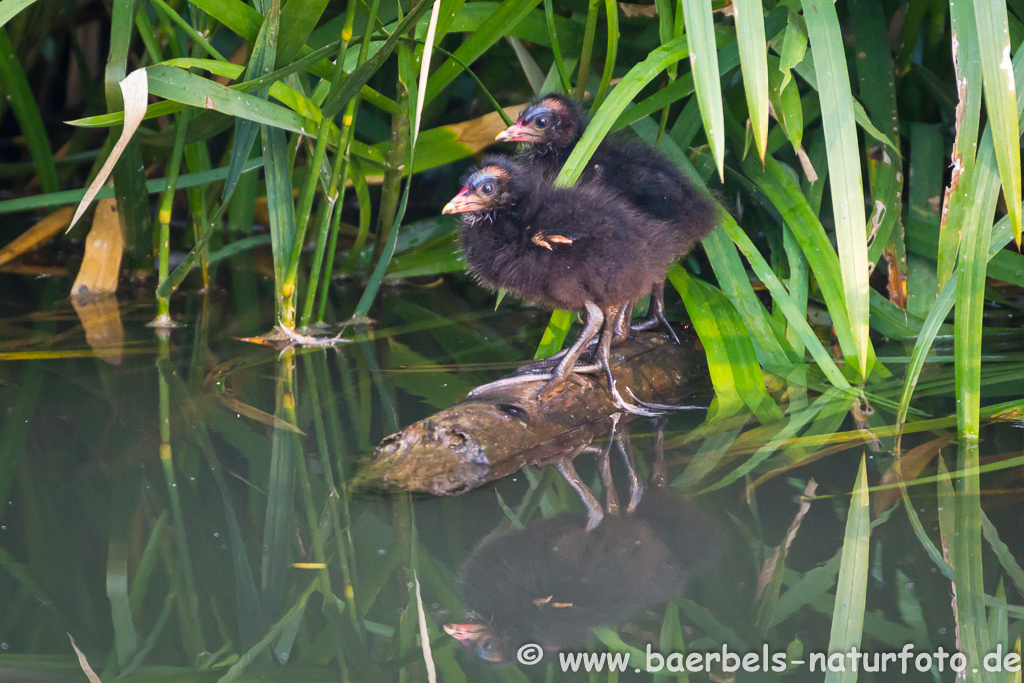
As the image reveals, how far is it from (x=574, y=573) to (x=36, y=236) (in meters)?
2.73

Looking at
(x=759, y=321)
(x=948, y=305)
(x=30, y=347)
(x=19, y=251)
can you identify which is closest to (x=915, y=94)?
(x=759, y=321)

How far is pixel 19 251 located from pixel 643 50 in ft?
7.62

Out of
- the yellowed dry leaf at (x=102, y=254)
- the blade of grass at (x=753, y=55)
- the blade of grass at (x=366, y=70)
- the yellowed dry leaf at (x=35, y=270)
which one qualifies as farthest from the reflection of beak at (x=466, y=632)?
the yellowed dry leaf at (x=35, y=270)

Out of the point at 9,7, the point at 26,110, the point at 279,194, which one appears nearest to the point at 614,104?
the point at 279,194

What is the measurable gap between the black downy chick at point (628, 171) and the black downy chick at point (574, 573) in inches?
28.1

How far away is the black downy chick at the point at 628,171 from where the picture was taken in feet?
6.69

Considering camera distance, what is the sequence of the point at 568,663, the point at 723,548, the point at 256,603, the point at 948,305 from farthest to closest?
the point at 948,305 < the point at 723,548 < the point at 256,603 < the point at 568,663

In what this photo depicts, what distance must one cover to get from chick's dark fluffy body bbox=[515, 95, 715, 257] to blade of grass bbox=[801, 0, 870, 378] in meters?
0.40

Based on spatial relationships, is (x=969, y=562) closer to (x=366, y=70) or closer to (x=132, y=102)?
(x=366, y=70)

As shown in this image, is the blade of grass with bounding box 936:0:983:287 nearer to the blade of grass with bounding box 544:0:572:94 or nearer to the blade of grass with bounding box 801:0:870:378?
the blade of grass with bounding box 801:0:870:378

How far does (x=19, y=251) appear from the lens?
10.5 ft

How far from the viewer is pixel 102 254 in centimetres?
301

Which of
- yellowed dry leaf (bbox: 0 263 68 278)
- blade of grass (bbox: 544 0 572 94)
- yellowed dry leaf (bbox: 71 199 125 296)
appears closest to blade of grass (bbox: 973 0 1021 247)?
blade of grass (bbox: 544 0 572 94)

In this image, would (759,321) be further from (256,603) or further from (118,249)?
(118,249)
